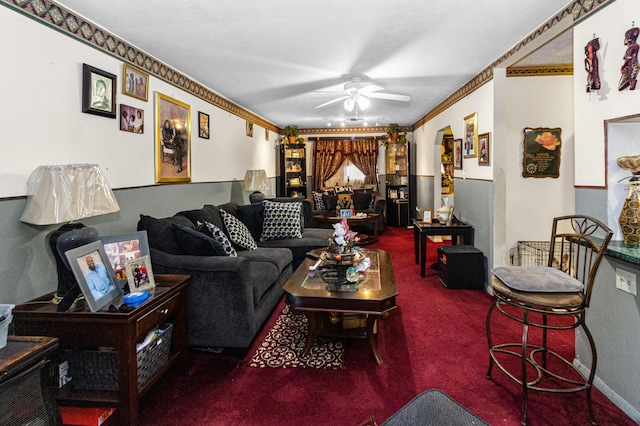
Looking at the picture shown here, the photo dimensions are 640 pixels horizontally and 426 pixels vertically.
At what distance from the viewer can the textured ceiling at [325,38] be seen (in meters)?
2.36

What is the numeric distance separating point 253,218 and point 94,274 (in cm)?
279

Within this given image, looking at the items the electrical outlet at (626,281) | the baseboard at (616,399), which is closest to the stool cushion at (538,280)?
the electrical outlet at (626,281)

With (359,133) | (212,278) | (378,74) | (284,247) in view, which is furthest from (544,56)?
(359,133)

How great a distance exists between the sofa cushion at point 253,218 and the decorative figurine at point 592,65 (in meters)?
3.60

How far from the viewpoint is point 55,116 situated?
225cm

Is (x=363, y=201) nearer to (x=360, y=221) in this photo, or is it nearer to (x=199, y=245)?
(x=360, y=221)

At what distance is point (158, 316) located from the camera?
1.99 metres

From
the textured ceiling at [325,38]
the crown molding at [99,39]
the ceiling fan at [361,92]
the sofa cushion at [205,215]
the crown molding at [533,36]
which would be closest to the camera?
the crown molding at [99,39]

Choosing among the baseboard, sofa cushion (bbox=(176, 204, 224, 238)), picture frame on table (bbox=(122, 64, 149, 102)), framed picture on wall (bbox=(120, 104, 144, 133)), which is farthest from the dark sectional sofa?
the baseboard

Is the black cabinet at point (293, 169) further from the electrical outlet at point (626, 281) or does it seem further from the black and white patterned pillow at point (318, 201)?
the electrical outlet at point (626, 281)

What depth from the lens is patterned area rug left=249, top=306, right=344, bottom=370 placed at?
7.82 ft

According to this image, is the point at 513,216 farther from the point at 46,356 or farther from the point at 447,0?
the point at 46,356

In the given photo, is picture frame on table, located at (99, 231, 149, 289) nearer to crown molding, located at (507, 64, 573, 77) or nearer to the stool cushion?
the stool cushion

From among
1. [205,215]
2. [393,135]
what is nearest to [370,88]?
[205,215]
